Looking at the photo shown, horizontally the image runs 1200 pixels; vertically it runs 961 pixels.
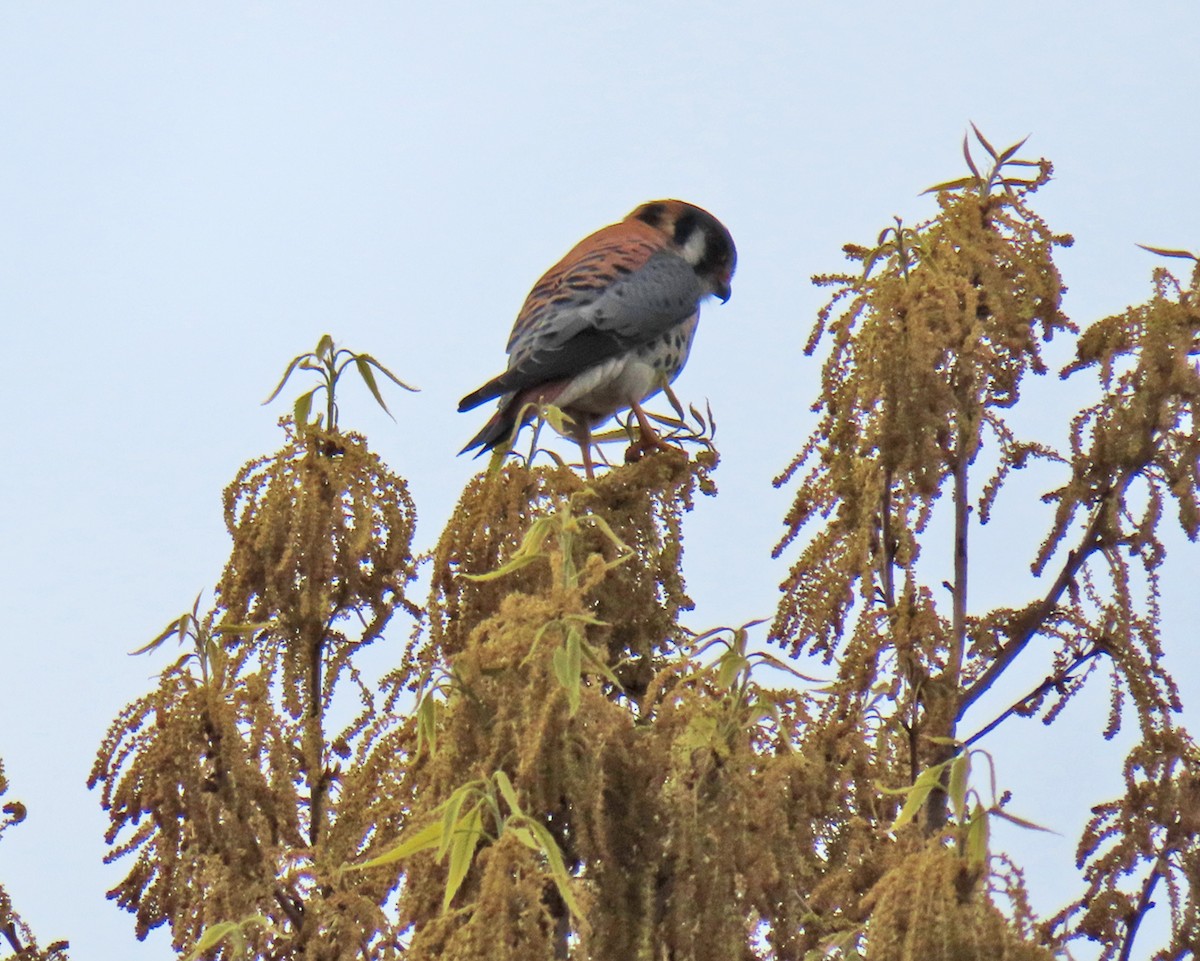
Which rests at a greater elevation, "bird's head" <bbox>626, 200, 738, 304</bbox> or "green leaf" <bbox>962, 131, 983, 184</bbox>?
"bird's head" <bbox>626, 200, 738, 304</bbox>

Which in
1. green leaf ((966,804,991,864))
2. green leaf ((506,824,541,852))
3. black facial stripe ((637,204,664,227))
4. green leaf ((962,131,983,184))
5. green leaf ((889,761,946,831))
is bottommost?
green leaf ((506,824,541,852))

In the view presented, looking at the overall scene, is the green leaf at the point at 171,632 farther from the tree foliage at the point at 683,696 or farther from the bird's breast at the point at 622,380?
the bird's breast at the point at 622,380

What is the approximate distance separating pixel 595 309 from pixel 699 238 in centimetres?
116

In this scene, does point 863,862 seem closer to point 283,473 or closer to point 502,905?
point 502,905

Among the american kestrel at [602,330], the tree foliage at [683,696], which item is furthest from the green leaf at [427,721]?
the american kestrel at [602,330]

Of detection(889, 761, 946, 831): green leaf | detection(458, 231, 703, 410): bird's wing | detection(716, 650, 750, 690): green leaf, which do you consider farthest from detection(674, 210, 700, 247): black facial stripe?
detection(889, 761, 946, 831): green leaf

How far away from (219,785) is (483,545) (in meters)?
0.61

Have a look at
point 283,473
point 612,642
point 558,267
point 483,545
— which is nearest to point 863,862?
point 612,642

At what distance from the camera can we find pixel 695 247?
253 inches

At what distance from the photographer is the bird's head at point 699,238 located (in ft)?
20.9

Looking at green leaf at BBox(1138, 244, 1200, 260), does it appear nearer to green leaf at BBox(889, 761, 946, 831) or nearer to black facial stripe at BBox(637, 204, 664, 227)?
green leaf at BBox(889, 761, 946, 831)

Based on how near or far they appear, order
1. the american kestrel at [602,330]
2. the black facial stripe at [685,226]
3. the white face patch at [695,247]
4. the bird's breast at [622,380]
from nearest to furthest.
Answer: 1. the american kestrel at [602,330]
2. the bird's breast at [622,380]
3. the white face patch at [695,247]
4. the black facial stripe at [685,226]

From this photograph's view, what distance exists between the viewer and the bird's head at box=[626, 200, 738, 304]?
6.37 m

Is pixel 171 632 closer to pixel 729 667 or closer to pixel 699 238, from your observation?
pixel 729 667
